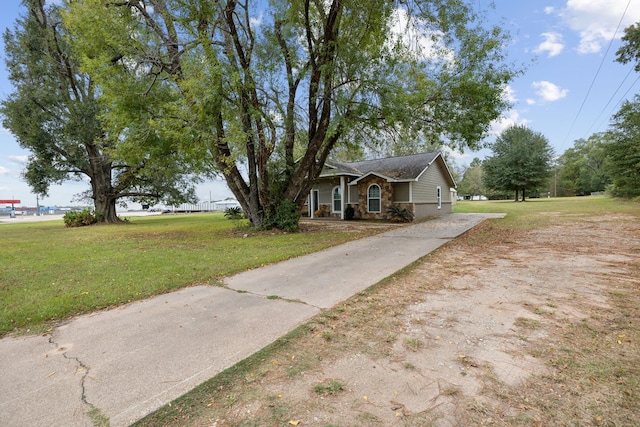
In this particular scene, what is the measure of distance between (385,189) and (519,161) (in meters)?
27.1

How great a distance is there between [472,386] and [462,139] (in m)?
10.7

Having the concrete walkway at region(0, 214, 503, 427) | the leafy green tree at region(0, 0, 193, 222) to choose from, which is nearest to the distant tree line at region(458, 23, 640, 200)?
the concrete walkway at region(0, 214, 503, 427)

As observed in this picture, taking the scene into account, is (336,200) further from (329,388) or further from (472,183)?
(472,183)

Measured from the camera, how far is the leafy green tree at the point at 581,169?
54969 mm

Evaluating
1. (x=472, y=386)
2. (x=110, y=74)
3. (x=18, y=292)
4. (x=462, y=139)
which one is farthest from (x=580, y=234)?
(x=110, y=74)

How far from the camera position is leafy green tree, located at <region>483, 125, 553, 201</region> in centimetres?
3519

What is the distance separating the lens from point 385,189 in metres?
18.2

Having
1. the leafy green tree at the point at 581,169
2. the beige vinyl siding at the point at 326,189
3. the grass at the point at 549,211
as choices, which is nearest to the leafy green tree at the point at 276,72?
the grass at the point at 549,211

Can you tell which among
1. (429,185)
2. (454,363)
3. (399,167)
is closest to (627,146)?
(429,185)

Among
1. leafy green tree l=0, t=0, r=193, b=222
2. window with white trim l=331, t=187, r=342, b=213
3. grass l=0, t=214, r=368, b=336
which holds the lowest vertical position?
grass l=0, t=214, r=368, b=336

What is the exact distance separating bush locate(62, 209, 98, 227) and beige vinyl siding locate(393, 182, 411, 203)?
2082 centimetres

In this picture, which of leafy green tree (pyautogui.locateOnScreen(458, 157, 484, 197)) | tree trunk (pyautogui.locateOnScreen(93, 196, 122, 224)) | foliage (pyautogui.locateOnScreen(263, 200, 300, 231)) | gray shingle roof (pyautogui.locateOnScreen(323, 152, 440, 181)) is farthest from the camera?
leafy green tree (pyautogui.locateOnScreen(458, 157, 484, 197))

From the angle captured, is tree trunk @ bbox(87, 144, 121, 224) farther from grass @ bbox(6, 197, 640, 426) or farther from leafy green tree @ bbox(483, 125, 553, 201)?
leafy green tree @ bbox(483, 125, 553, 201)

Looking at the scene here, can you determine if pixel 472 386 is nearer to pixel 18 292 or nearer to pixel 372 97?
pixel 18 292
